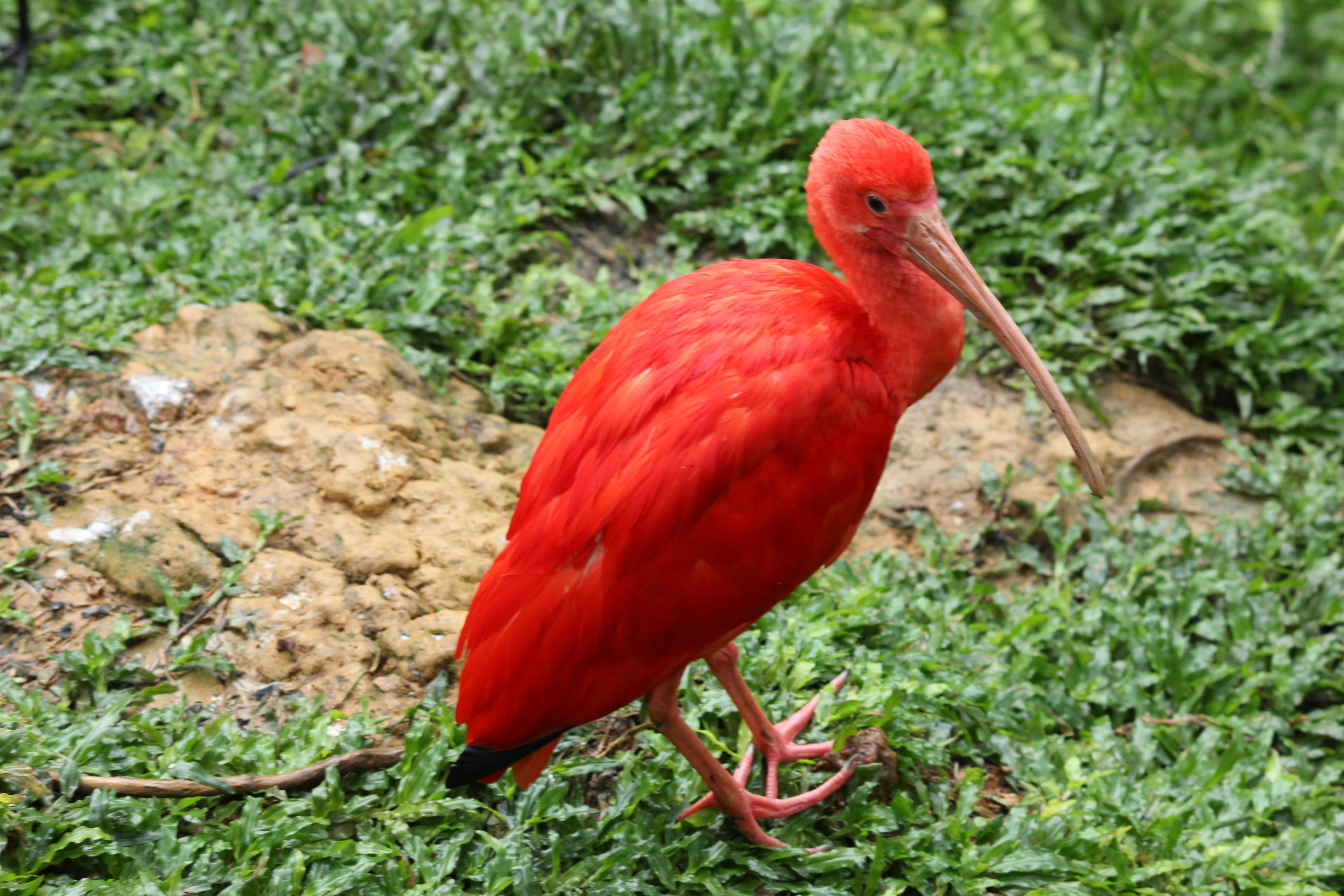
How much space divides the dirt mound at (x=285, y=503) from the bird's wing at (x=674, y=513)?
2.16ft

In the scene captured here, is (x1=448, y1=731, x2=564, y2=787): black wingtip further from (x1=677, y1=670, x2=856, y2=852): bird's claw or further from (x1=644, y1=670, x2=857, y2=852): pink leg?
(x1=677, y1=670, x2=856, y2=852): bird's claw

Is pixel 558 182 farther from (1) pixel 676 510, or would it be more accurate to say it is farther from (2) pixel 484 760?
(2) pixel 484 760

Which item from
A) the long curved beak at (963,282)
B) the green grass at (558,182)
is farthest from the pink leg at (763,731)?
the green grass at (558,182)

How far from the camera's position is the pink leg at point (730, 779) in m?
2.65

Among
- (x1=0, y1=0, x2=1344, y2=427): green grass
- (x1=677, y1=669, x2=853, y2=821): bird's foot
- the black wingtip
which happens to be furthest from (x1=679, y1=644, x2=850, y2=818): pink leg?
(x1=0, y1=0, x2=1344, y2=427): green grass

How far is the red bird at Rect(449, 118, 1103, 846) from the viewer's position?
2.41 metres

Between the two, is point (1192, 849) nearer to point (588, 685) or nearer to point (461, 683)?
point (588, 685)

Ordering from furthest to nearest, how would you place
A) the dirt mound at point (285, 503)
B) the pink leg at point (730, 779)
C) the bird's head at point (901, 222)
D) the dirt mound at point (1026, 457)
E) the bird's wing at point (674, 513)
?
the dirt mound at point (1026, 457) < the dirt mound at point (285, 503) < the pink leg at point (730, 779) < the bird's head at point (901, 222) < the bird's wing at point (674, 513)

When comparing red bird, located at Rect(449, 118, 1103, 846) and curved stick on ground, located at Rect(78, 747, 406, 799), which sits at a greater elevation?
red bird, located at Rect(449, 118, 1103, 846)

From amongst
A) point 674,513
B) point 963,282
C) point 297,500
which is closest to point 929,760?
point 674,513

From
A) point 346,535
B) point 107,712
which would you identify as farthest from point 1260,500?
point 107,712

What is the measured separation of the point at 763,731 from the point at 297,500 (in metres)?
1.59

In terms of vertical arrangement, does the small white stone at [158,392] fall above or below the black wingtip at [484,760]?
below

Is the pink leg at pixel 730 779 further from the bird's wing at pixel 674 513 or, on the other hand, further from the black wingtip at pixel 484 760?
the black wingtip at pixel 484 760
